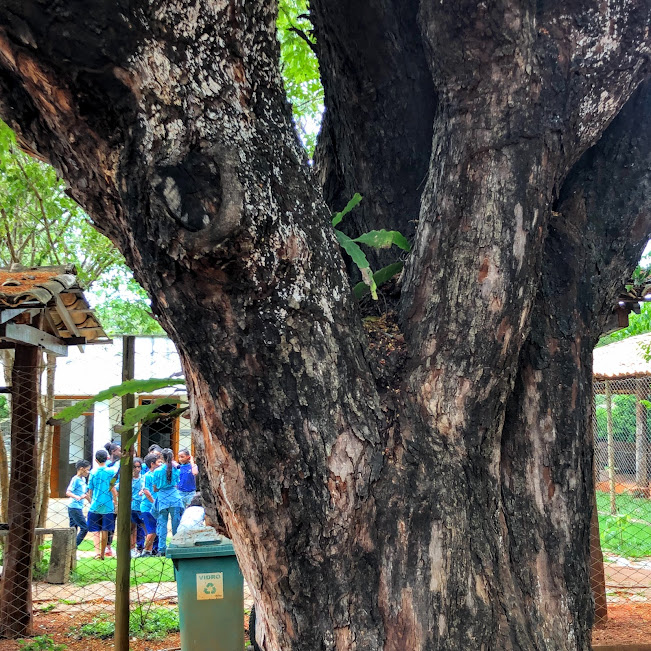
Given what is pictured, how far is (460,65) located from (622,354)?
14.7 m

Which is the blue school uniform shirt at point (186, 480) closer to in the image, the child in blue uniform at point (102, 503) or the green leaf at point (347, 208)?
the child in blue uniform at point (102, 503)

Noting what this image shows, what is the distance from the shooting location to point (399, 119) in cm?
282

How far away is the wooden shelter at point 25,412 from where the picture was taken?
555 cm

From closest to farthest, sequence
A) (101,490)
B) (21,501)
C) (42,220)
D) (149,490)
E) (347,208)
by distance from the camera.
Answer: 1. (347,208)
2. (21,501)
3. (101,490)
4. (149,490)
5. (42,220)

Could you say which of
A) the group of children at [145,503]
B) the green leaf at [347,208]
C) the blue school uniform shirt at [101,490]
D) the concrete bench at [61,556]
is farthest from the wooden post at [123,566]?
the blue school uniform shirt at [101,490]

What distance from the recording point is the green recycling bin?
15.2 ft

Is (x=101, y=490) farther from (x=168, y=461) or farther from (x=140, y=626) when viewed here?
(x=140, y=626)

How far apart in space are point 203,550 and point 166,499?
484 cm

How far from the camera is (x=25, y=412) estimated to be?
6008 millimetres

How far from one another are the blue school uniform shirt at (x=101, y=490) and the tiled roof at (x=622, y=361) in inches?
376


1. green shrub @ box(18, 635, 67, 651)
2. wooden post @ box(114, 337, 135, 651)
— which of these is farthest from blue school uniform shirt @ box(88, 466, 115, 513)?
wooden post @ box(114, 337, 135, 651)

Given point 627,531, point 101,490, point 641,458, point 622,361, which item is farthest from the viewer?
point 622,361

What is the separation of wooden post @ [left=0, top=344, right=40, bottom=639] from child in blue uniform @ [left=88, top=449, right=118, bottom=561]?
10.3ft

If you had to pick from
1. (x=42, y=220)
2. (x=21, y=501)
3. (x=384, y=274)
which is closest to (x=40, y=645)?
(x=21, y=501)
